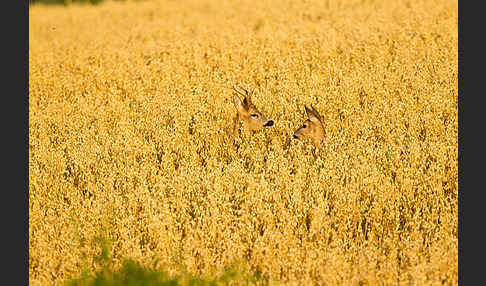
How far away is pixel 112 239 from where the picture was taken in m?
4.11

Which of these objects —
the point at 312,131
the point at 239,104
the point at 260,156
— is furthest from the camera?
the point at 239,104

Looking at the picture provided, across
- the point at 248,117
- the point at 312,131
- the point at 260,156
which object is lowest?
the point at 260,156

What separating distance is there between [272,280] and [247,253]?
37 centimetres

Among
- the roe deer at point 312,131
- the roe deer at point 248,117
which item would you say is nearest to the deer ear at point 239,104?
the roe deer at point 248,117

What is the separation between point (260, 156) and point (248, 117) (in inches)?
24.5

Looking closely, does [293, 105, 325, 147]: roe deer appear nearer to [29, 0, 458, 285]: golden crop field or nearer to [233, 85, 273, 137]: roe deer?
[29, 0, 458, 285]: golden crop field

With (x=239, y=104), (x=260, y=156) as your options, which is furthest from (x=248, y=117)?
(x=260, y=156)

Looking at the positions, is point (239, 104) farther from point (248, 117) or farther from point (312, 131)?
point (312, 131)

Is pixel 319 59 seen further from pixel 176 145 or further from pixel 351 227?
pixel 351 227

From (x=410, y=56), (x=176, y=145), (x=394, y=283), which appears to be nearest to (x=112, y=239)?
(x=176, y=145)

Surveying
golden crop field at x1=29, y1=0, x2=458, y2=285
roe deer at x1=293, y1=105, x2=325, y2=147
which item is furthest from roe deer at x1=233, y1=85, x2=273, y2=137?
roe deer at x1=293, y1=105, x2=325, y2=147

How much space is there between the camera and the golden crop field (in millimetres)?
3883

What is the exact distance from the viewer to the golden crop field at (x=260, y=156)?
388cm

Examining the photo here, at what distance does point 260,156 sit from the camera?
510 centimetres
